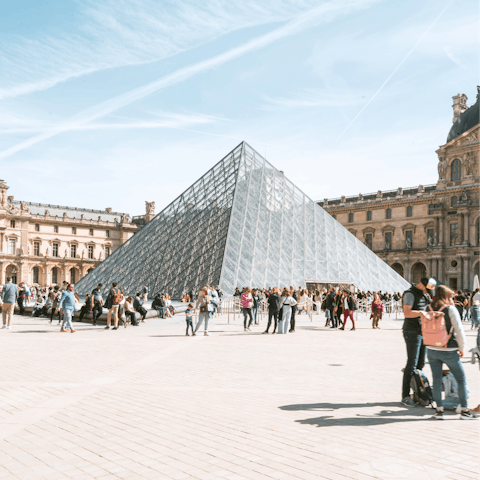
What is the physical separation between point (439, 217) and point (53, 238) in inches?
2060

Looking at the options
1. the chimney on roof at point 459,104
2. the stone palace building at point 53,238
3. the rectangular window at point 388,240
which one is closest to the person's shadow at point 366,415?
the rectangular window at point 388,240

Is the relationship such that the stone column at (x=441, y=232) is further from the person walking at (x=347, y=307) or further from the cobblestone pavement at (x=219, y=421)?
the cobblestone pavement at (x=219, y=421)

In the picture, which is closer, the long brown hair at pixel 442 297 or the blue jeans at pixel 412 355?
the long brown hair at pixel 442 297

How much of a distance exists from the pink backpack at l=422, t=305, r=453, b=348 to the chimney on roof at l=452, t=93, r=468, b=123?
61196mm

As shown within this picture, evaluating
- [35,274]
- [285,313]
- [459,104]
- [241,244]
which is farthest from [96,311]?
[35,274]

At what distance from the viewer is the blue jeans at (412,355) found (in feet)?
19.7

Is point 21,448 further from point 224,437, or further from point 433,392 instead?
point 433,392

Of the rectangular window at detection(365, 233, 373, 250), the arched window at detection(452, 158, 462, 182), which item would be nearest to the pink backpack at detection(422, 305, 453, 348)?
the arched window at detection(452, 158, 462, 182)

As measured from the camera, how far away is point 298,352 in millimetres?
10508

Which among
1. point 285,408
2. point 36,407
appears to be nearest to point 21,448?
point 36,407

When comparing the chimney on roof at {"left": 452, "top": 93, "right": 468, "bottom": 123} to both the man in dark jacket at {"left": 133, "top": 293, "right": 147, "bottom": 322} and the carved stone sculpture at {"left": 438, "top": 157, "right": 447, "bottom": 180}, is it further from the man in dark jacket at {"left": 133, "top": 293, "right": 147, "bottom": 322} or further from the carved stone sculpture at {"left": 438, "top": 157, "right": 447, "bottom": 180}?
the man in dark jacket at {"left": 133, "top": 293, "right": 147, "bottom": 322}

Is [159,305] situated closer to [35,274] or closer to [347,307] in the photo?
[347,307]

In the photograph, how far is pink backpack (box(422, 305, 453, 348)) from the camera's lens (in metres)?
5.35

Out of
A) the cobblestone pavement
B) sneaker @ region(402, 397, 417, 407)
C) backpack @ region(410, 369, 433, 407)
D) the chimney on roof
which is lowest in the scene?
the cobblestone pavement
